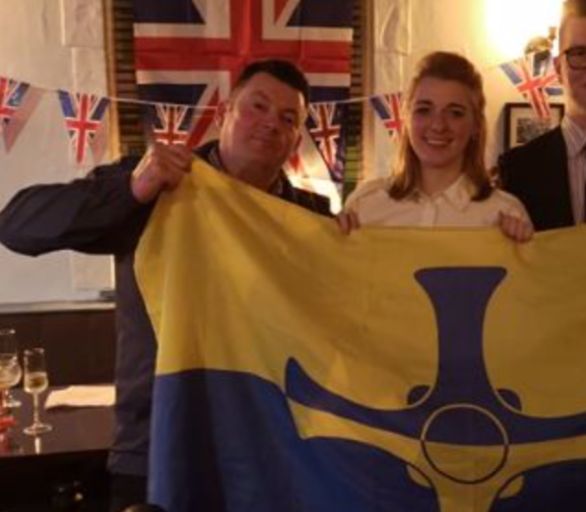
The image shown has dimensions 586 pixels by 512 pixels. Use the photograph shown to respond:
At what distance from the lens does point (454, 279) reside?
160 cm

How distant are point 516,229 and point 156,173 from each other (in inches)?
27.5

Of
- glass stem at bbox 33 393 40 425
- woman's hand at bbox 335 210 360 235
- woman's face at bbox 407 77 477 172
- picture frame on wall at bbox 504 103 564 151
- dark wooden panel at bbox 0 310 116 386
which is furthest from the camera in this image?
picture frame on wall at bbox 504 103 564 151

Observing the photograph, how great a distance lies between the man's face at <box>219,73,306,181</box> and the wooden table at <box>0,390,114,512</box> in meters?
0.76

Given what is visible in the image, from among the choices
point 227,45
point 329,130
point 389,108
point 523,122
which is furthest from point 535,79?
point 227,45

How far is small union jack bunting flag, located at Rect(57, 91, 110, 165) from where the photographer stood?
3.38 m

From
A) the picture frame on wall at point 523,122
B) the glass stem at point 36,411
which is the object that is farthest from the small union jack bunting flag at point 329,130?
the glass stem at point 36,411

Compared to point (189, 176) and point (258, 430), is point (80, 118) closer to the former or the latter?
point (189, 176)

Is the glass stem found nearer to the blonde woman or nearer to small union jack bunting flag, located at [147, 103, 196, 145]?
the blonde woman

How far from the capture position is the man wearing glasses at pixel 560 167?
185cm

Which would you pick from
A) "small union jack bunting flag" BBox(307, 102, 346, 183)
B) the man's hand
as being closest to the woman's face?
the man's hand

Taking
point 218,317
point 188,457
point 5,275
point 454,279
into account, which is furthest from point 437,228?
point 5,275

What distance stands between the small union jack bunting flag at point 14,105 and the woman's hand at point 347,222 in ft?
7.07

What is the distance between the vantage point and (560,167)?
1922 millimetres

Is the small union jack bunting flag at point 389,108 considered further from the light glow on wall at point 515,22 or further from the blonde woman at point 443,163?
the blonde woman at point 443,163
